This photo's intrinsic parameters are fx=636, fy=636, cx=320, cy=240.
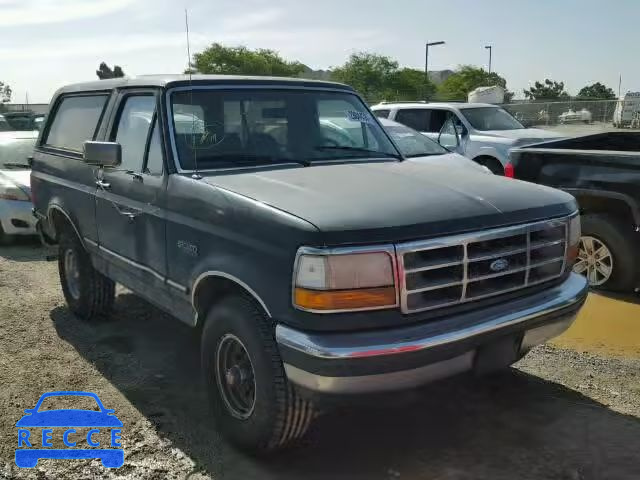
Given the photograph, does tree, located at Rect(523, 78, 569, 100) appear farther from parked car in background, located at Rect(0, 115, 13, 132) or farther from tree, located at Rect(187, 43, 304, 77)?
parked car in background, located at Rect(0, 115, 13, 132)

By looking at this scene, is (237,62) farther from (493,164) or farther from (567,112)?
(493,164)

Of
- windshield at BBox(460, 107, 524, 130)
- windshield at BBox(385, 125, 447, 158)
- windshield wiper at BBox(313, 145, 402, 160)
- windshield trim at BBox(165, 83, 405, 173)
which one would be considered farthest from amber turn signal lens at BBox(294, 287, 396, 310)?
windshield at BBox(460, 107, 524, 130)

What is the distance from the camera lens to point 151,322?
5512mm

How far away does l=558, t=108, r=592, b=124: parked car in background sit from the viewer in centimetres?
3756

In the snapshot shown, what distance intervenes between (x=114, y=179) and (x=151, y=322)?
1.59 m

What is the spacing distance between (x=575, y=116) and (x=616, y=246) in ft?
115

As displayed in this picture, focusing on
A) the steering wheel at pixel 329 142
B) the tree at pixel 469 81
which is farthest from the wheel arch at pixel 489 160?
the tree at pixel 469 81

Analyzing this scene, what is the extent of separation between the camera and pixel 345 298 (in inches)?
107

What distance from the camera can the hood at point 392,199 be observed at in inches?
110

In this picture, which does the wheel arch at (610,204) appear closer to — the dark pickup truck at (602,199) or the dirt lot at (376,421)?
the dark pickup truck at (602,199)

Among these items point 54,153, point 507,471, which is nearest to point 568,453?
point 507,471

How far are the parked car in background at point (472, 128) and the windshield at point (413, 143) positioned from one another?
7.26 ft

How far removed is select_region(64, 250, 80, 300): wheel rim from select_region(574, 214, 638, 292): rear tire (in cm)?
453

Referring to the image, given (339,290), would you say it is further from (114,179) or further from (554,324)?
(114,179)
